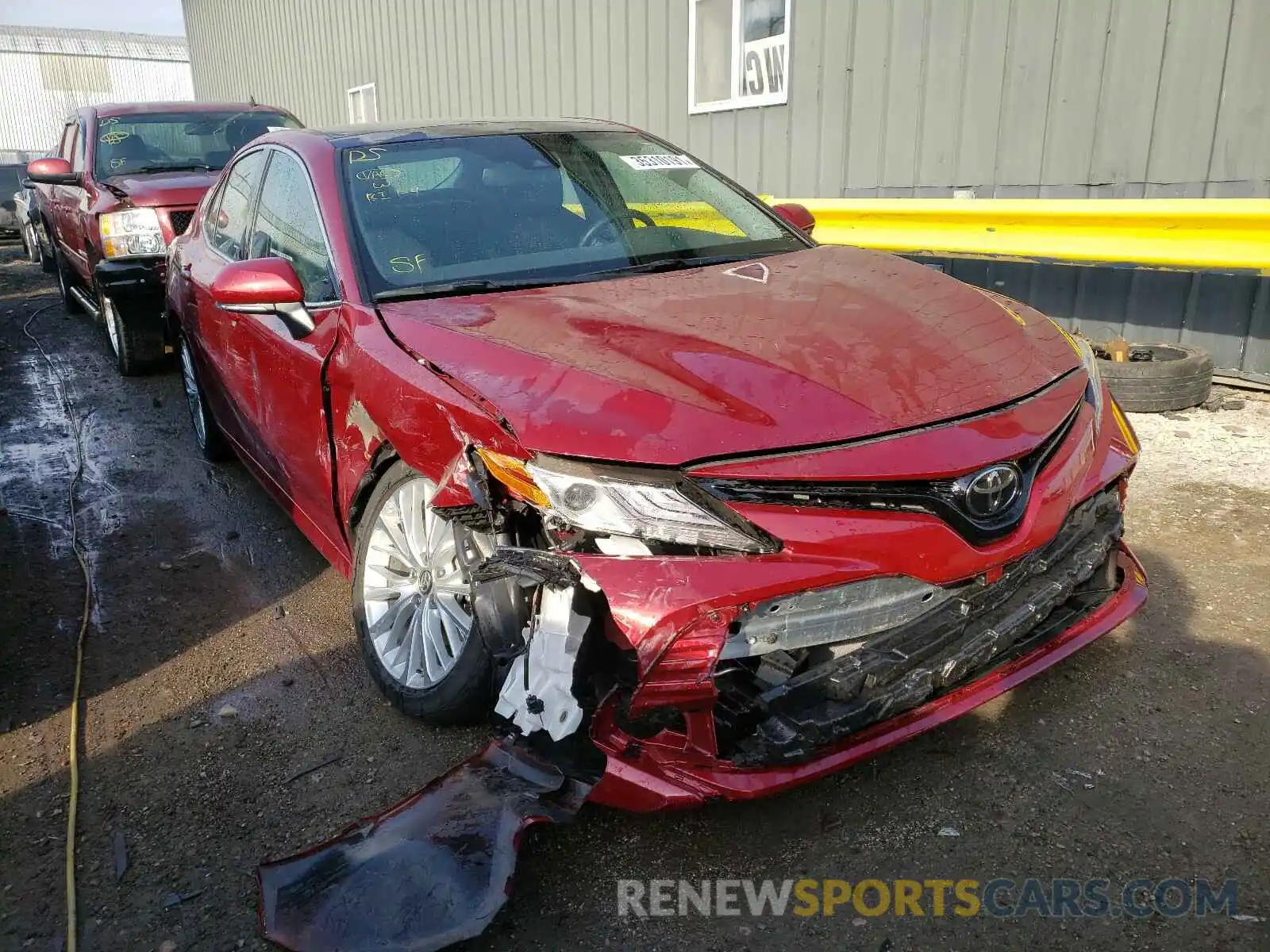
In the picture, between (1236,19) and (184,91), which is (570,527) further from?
(184,91)

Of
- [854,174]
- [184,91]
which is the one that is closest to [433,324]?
[854,174]

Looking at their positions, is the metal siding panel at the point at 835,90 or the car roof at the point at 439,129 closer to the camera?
the car roof at the point at 439,129

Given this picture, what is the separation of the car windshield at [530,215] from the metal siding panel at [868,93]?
12.2 ft

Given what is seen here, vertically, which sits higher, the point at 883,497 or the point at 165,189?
the point at 165,189

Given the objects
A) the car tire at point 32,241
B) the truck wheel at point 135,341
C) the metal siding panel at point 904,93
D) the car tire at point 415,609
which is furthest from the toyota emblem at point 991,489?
the car tire at point 32,241

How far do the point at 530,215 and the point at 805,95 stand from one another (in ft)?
16.4

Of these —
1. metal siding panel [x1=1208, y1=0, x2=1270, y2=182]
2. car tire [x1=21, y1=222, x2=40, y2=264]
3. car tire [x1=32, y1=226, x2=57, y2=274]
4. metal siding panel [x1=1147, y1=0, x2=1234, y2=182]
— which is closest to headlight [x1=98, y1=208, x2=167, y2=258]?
car tire [x1=32, y1=226, x2=57, y2=274]

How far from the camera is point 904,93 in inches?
270

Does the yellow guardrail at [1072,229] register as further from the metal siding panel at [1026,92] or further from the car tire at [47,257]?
the car tire at [47,257]

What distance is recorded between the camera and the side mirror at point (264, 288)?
3.08 m

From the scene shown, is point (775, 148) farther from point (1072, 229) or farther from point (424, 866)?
point (424, 866)

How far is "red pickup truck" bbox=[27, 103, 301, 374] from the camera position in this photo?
6.62 m

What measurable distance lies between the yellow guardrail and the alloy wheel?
4194 mm

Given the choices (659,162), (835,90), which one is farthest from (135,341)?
(835,90)
